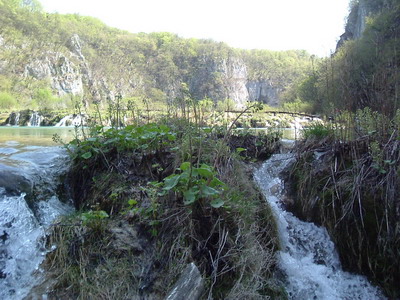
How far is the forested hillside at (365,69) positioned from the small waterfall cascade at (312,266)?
185cm

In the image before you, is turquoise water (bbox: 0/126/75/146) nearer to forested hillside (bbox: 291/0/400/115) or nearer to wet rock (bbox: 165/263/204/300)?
wet rock (bbox: 165/263/204/300)

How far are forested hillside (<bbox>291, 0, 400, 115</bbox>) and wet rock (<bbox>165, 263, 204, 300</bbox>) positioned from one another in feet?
10.8

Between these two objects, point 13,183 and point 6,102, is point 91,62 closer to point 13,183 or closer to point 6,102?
point 6,102

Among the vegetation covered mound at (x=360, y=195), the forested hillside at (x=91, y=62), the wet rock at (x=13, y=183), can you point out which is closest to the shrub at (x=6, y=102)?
the forested hillside at (x=91, y=62)

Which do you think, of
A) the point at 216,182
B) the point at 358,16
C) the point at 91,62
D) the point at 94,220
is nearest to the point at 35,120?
the point at 94,220

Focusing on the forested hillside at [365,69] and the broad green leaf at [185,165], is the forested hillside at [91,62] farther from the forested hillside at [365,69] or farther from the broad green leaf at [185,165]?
the broad green leaf at [185,165]

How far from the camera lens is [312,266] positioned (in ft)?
10.6

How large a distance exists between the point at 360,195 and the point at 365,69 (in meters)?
17.7

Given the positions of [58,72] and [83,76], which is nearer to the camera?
[58,72]

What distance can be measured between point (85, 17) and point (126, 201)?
473 feet

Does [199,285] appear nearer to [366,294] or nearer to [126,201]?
[126,201]

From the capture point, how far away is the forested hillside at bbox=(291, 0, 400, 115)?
15.0ft

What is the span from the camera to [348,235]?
10.6 ft

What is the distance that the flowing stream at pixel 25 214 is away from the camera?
2305mm
